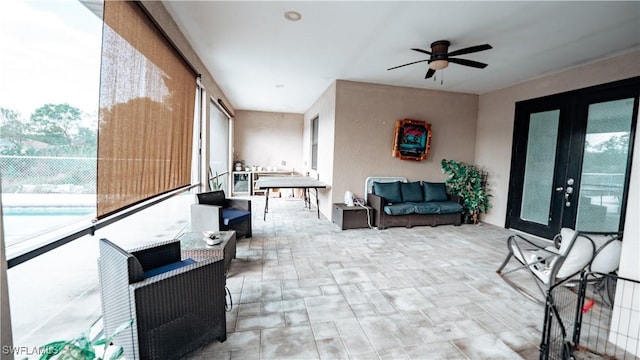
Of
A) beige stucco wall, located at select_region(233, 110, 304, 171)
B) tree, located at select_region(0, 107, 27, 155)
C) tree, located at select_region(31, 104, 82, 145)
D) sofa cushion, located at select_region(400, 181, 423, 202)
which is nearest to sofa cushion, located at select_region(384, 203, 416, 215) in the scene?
sofa cushion, located at select_region(400, 181, 423, 202)

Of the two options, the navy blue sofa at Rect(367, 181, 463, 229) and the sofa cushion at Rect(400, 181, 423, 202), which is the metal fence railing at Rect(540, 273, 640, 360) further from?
the sofa cushion at Rect(400, 181, 423, 202)

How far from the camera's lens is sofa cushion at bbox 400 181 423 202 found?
16.5 ft

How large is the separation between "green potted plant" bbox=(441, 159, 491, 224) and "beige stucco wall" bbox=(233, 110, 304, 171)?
486 centimetres

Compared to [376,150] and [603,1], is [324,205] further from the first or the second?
[603,1]

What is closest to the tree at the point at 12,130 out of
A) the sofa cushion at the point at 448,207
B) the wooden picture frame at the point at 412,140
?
the wooden picture frame at the point at 412,140

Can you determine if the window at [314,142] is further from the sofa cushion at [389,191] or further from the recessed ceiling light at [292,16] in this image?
the recessed ceiling light at [292,16]

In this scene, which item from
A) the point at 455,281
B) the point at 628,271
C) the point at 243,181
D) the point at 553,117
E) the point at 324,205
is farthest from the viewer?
the point at 243,181

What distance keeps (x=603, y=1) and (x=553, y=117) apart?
2397 mm

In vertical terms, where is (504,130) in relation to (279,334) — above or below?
above

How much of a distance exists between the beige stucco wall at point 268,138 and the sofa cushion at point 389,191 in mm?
4408

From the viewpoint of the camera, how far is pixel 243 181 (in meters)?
8.25

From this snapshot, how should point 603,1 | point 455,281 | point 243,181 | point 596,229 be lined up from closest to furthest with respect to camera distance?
point 603,1 < point 455,281 < point 596,229 < point 243,181

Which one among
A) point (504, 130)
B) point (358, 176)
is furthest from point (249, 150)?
point (504, 130)

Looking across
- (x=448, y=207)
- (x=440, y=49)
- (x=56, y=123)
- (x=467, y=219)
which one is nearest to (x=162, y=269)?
(x=56, y=123)
